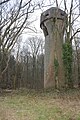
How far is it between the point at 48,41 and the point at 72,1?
3.79 metres

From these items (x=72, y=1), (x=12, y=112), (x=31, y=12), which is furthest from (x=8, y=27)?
(x=12, y=112)

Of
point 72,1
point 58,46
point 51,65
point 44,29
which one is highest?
point 72,1

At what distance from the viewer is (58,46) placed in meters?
20.0

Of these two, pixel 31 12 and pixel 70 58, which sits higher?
pixel 31 12

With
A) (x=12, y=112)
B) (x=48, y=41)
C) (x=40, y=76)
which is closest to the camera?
Result: (x=12, y=112)

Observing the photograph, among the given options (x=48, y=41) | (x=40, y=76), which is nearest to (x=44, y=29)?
(x=48, y=41)

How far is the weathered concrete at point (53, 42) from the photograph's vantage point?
1955cm

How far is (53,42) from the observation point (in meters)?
20.0

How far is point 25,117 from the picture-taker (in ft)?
27.8

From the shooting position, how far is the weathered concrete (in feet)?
64.1

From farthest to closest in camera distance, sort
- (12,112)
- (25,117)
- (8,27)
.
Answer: (8,27)
(12,112)
(25,117)

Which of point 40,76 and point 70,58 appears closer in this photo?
point 70,58

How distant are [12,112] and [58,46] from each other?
11331 mm

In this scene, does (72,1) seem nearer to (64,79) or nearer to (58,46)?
(58,46)
